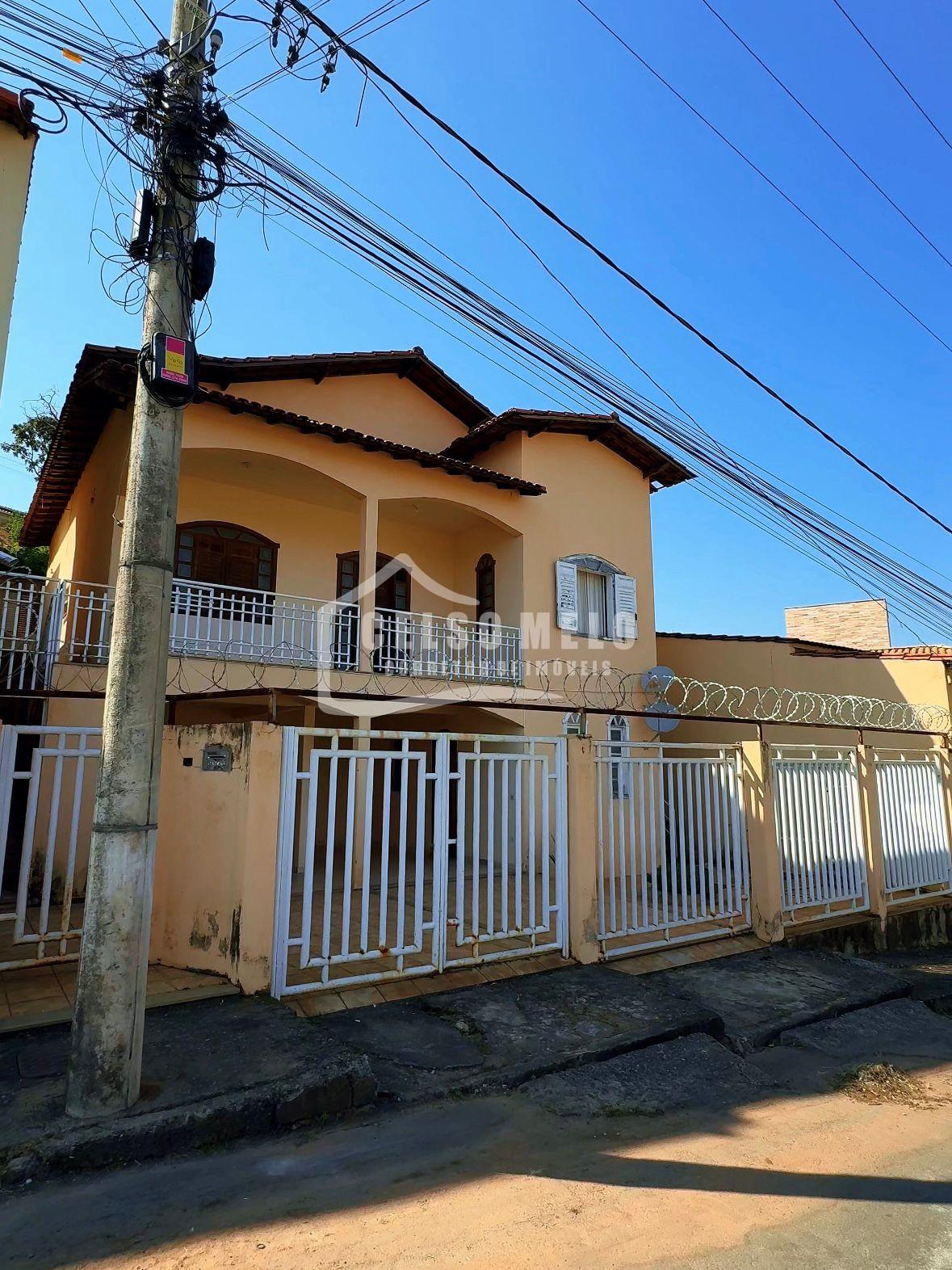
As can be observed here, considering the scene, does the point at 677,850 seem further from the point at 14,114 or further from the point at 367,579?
the point at 14,114

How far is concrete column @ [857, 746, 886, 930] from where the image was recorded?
28.1ft

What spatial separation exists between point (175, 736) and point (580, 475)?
9376 mm

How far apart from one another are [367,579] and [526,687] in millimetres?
3073

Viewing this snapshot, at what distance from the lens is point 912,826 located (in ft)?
30.7

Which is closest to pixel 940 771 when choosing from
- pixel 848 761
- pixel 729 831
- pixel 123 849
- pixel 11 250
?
pixel 848 761

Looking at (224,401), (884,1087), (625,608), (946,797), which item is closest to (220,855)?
(884,1087)

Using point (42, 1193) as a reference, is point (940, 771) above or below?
above

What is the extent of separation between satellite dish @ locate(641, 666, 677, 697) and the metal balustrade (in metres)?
2.54

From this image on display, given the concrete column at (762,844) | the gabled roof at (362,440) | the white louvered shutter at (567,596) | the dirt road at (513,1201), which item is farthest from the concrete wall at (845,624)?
the dirt road at (513,1201)

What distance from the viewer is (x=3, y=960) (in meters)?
5.28

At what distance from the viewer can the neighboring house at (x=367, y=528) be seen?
389 inches

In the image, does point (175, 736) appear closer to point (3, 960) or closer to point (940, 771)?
point (3, 960)

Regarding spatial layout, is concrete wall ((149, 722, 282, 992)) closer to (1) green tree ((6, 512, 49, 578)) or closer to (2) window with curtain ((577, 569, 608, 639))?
(2) window with curtain ((577, 569, 608, 639))

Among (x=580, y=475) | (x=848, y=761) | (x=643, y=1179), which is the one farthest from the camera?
(x=580, y=475)
